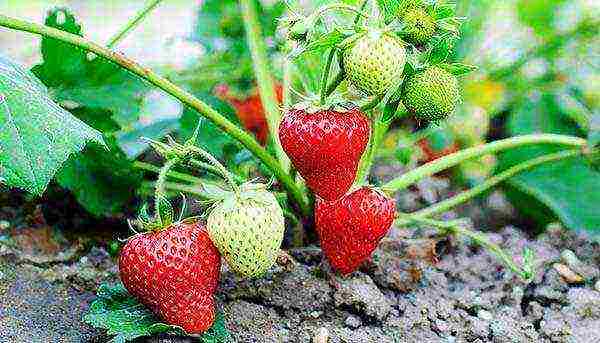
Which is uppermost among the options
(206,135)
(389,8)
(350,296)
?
(389,8)

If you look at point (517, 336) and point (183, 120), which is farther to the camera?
point (183, 120)

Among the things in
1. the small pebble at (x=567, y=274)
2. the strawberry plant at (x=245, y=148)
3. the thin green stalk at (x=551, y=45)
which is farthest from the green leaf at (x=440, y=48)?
the thin green stalk at (x=551, y=45)

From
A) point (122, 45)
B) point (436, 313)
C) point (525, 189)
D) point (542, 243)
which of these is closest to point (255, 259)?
point (436, 313)

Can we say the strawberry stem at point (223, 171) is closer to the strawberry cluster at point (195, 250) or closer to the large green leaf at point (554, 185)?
the strawberry cluster at point (195, 250)

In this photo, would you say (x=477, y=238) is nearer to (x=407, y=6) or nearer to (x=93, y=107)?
(x=407, y=6)

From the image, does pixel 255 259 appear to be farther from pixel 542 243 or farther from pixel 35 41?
pixel 35 41

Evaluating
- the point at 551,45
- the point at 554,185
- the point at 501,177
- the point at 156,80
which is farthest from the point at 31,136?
the point at 551,45

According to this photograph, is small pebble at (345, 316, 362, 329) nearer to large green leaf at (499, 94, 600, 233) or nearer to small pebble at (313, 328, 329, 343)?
small pebble at (313, 328, 329, 343)
